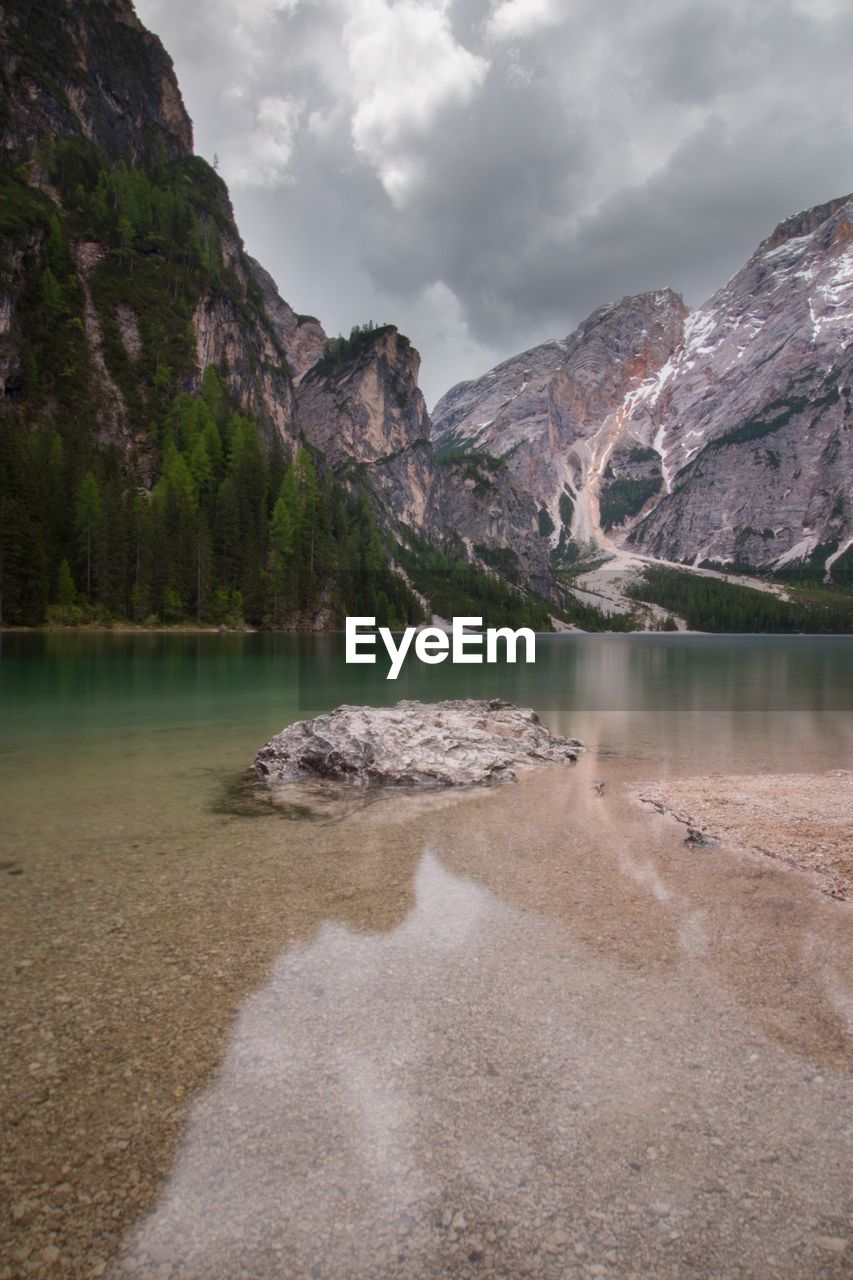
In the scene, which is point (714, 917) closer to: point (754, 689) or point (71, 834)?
point (71, 834)

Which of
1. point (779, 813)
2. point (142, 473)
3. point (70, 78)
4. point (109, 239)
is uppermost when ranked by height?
point (70, 78)

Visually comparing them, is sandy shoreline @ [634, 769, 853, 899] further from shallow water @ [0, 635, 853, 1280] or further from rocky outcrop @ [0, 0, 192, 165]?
rocky outcrop @ [0, 0, 192, 165]

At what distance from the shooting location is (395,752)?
18.2 meters

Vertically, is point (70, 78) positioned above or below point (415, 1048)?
above

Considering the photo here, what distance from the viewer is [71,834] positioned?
12617mm

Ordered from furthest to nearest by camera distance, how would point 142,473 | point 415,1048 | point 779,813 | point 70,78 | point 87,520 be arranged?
point 70,78
point 142,473
point 87,520
point 779,813
point 415,1048

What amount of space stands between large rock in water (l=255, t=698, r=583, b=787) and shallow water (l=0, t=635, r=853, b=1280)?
3.24m

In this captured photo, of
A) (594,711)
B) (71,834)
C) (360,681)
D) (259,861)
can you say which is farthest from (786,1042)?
(360,681)

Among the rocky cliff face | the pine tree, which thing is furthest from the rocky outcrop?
the pine tree

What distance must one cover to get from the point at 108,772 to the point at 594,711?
2628 cm

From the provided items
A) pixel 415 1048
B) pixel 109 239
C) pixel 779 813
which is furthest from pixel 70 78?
pixel 415 1048

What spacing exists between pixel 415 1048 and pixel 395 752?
12.2 metres

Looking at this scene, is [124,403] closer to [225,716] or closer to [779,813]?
[225,716]

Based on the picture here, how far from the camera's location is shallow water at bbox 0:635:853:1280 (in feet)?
13.5
